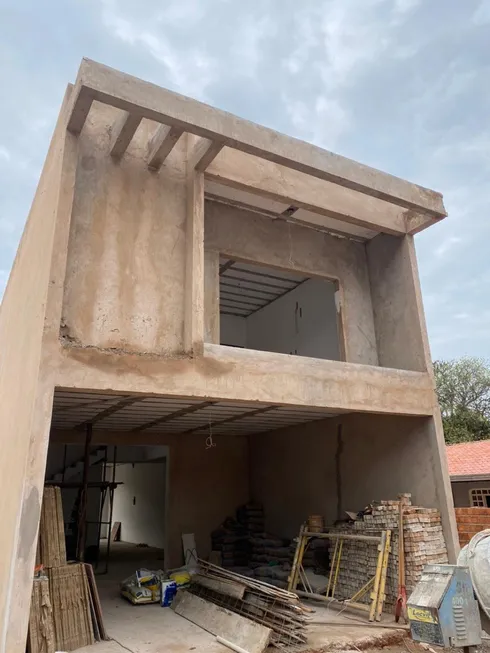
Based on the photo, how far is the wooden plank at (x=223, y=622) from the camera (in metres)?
6.15

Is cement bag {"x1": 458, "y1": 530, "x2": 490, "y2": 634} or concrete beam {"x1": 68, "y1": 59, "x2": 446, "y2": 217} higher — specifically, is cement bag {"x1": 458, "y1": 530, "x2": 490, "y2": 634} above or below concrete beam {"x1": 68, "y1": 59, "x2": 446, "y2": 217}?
below

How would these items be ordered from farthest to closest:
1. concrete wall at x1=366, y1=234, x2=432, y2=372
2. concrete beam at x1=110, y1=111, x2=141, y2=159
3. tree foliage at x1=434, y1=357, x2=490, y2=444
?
1. tree foliage at x1=434, y1=357, x2=490, y2=444
2. concrete wall at x1=366, y1=234, x2=432, y2=372
3. concrete beam at x1=110, y1=111, x2=141, y2=159

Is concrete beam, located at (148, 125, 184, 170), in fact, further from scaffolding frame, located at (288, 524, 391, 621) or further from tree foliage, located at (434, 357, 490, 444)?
tree foliage, located at (434, 357, 490, 444)

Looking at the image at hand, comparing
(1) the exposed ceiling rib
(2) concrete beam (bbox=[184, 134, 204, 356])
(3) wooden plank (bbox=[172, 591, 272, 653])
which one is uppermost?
(1) the exposed ceiling rib

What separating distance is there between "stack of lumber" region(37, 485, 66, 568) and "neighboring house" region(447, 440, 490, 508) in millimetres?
11849

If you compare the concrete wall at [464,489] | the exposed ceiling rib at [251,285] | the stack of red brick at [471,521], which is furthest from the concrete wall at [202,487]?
the concrete wall at [464,489]

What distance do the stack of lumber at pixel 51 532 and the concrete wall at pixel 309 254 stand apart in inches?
192

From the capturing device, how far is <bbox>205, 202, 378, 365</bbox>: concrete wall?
9352mm

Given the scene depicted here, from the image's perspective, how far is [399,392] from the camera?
27.8ft

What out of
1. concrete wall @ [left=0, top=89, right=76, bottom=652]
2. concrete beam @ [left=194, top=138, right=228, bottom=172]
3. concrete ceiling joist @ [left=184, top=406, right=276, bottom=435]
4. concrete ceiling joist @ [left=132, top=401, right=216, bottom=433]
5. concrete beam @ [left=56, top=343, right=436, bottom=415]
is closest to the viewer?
concrete wall @ [left=0, top=89, right=76, bottom=652]

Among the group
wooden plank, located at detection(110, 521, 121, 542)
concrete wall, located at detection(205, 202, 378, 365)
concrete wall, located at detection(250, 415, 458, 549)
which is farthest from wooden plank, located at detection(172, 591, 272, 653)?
wooden plank, located at detection(110, 521, 121, 542)

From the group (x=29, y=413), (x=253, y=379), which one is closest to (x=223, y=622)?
(x=253, y=379)

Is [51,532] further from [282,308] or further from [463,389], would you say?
[463,389]

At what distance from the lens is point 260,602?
274 inches
